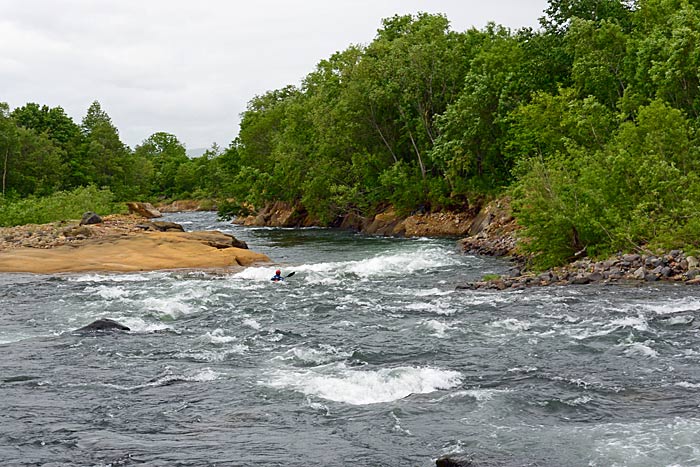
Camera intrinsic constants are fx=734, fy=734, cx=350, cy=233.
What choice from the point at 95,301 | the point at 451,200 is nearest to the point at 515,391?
the point at 95,301

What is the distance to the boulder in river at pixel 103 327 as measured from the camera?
16250mm

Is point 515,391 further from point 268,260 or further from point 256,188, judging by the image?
point 256,188

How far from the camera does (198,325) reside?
674 inches

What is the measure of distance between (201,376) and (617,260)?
13683 millimetres

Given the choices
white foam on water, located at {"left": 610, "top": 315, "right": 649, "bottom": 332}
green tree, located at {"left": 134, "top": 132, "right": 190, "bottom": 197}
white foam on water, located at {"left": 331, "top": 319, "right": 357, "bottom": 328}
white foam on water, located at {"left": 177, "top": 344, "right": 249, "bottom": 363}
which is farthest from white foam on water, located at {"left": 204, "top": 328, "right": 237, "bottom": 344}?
green tree, located at {"left": 134, "top": 132, "right": 190, "bottom": 197}

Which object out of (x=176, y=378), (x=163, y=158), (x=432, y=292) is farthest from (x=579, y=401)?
(x=163, y=158)

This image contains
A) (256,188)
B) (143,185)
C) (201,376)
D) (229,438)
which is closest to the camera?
(229,438)

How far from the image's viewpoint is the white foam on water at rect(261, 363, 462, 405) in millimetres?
11156

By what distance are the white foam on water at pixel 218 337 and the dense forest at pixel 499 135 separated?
39.4 feet

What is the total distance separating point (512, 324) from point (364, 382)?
5.18 metres

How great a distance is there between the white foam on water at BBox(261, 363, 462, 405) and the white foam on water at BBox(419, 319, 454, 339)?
9.33 ft

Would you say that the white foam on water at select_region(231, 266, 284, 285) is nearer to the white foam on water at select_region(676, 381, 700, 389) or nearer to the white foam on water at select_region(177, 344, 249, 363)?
the white foam on water at select_region(177, 344, 249, 363)

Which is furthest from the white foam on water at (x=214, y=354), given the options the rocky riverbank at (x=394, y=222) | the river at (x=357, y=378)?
the rocky riverbank at (x=394, y=222)

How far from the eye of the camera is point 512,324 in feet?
51.6
